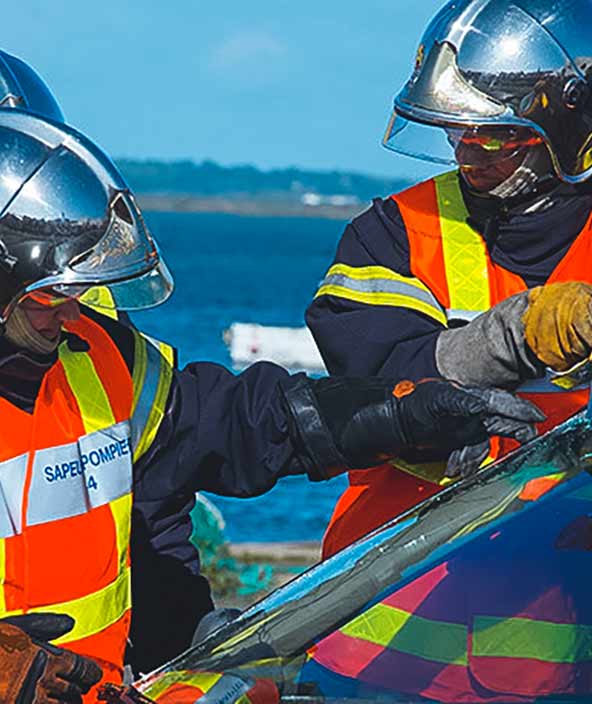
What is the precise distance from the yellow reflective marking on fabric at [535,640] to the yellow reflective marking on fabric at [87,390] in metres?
1.05

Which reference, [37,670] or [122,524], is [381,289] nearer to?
[122,524]

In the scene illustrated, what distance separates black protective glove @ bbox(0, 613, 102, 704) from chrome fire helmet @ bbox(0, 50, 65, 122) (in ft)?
6.78

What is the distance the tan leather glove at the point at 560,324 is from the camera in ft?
11.6

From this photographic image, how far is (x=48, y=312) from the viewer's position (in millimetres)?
3539

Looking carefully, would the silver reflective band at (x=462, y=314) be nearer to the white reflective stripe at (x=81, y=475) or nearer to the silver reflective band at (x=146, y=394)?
the silver reflective band at (x=146, y=394)

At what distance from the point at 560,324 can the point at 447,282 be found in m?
0.57

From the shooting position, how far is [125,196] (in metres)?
3.69

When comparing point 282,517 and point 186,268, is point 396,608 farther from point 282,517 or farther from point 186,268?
point 186,268

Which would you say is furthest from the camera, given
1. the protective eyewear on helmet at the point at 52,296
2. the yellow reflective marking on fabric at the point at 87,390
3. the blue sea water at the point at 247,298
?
the blue sea water at the point at 247,298

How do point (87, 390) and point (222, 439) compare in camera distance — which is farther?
point (222, 439)

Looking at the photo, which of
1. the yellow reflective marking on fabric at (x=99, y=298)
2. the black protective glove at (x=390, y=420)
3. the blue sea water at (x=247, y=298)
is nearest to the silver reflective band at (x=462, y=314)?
the black protective glove at (x=390, y=420)

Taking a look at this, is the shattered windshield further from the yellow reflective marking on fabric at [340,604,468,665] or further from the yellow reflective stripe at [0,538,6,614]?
the yellow reflective stripe at [0,538,6,614]

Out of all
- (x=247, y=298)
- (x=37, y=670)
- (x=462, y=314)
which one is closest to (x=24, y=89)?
(x=462, y=314)

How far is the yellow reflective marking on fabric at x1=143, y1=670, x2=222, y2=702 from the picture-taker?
2.94m
